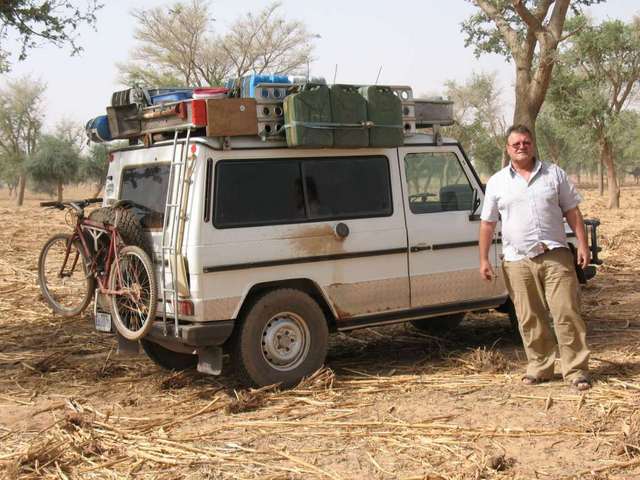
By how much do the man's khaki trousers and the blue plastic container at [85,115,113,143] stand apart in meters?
3.52

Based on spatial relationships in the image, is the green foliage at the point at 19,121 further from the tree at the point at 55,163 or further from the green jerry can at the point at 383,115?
the green jerry can at the point at 383,115

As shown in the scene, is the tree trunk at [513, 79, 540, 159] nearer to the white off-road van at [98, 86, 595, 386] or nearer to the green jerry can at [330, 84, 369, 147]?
the white off-road van at [98, 86, 595, 386]

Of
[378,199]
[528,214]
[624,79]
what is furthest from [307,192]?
[624,79]

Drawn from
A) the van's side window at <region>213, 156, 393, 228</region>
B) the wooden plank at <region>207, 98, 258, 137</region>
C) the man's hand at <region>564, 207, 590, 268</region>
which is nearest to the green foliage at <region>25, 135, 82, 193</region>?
the van's side window at <region>213, 156, 393, 228</region>

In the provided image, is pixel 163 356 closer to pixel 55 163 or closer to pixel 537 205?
pixel 537 205

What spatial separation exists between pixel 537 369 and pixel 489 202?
4.31 feet

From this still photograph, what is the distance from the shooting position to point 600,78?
108 ft

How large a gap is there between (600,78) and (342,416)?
98.8 feet

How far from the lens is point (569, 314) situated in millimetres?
6164

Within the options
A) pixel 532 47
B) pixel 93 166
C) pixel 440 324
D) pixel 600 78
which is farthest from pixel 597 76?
pixel 93 166

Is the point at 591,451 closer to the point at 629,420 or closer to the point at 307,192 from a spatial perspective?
the point at 629,420

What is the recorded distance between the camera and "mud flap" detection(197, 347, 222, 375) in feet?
20.5

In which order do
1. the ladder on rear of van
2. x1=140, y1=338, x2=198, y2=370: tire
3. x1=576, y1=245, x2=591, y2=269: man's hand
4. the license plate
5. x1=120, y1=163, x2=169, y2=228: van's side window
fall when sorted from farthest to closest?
x1=140, y1=338, x2=198, y2=370: tire → the license plate → x1=120, y1=163, x2=169, y2=228: van's side window → the ladder on rear of van → x1=576, y1=245, x2=591, y2=269: man's hand

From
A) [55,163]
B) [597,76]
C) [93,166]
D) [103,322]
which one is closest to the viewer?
[103,322]
